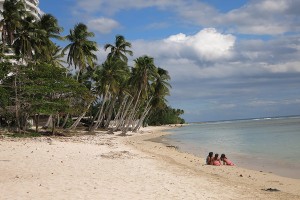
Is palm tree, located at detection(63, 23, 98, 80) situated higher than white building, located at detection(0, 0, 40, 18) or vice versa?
white building, located at detection(0, 0, 40, 18)

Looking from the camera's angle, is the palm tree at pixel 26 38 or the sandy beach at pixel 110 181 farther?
the palm tree at pixel 26 38

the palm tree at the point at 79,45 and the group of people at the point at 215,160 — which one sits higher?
the palm tree at the point at 79,45

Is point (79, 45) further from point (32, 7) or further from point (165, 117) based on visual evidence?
point (165, 117)

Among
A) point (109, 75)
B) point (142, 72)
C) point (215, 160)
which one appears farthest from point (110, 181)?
point (142, 72)

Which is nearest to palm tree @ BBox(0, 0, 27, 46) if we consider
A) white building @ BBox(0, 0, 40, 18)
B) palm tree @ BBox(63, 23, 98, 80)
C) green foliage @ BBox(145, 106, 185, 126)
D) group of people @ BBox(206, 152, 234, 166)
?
palm tree @ BBox(63, 23, 98, 80)

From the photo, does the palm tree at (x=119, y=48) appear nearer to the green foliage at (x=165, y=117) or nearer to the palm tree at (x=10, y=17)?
the palm tree at (x=10, y=17)

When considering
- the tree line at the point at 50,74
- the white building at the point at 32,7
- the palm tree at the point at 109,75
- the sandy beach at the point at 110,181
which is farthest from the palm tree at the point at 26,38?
the white building at the point at 32,7

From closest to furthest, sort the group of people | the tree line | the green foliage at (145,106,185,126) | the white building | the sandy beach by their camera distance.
→ the sandy beach
the group of people
the tree line
the white building
the green foliage at (145,106,185,126)

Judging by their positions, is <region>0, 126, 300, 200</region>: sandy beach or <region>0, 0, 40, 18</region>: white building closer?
<region>0, 126, 300, 200</region>: sandy beach

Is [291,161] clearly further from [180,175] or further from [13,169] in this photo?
[13,169]

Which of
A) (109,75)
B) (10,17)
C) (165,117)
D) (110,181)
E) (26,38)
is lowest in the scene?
(110,181)

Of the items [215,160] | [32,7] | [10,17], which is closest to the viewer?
[215,160]

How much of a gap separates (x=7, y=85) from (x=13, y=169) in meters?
17.8

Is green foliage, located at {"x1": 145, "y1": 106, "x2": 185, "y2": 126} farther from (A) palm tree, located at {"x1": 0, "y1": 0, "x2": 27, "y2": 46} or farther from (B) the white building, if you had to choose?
(A) palm tree, located at {"x1": 0, "y1": 0, "x2": 27, "y2": 46}
